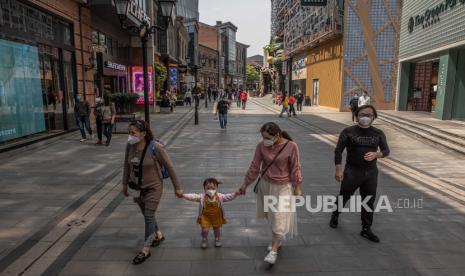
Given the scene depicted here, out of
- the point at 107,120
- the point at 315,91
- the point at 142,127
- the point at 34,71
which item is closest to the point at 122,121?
the point at 107,120

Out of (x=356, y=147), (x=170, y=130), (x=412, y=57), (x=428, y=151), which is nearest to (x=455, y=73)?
(x=412, y=57)

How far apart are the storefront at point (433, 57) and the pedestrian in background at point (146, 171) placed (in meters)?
14.8

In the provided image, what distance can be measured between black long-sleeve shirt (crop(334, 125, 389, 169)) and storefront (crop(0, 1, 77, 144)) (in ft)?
30.7

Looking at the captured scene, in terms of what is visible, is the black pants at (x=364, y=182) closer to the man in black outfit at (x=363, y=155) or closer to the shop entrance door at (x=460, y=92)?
the man in black outfit at (x=363, y=155)

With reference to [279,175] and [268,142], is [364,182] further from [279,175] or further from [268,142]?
Result: [268,142]

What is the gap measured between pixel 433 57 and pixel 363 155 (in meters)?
16.9

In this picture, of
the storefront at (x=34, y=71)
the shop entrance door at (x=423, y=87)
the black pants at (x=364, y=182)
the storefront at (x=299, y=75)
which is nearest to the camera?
the black pants at (x=364, y=182)

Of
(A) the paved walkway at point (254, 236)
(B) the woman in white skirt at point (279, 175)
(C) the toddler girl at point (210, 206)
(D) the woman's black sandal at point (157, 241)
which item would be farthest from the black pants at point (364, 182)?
(D) the woman's black sandal at point (157, 241)

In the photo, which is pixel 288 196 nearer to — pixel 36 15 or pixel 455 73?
pixel 36 15

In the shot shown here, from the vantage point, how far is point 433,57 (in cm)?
1831

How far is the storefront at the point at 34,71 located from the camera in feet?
33.3

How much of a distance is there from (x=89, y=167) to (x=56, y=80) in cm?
654

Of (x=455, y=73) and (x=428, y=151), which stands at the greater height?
Result: (x=455, y=73)

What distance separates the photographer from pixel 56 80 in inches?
525
